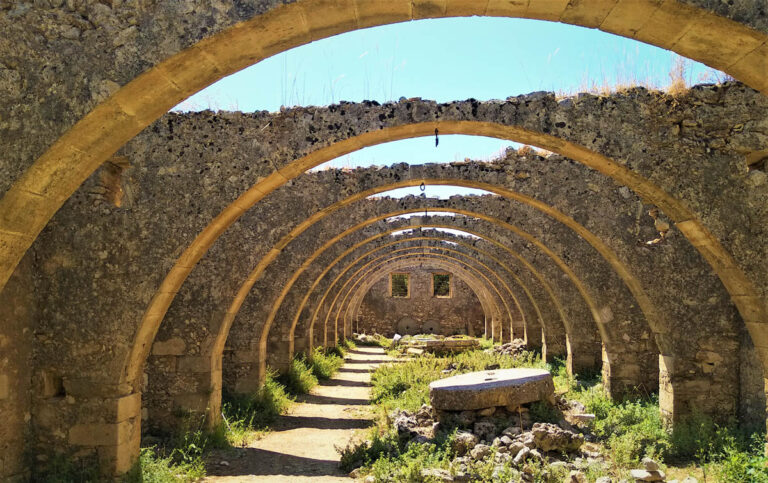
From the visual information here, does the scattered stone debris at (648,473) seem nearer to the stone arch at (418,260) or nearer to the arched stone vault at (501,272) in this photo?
the arched stone vault at (501,272)

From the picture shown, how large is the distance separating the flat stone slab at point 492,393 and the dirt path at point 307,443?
147 cm

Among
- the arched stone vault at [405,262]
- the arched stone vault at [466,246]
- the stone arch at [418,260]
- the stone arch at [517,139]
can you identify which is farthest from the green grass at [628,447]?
the arched stone vault at [405,262]

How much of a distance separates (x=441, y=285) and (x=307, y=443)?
22397 mm

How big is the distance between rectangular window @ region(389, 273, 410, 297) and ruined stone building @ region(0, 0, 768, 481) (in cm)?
1951

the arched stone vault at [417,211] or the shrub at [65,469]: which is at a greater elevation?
the arched stone vault at [417,211]

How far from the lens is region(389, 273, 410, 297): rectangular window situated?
29.4 m

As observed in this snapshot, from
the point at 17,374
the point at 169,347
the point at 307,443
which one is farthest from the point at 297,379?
the point at 17,374

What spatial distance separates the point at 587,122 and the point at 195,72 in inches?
144

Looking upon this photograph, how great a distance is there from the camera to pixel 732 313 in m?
6.50

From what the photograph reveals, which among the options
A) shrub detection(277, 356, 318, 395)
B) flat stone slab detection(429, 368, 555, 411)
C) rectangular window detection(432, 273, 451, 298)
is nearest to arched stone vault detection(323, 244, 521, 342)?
shrub detection(277, 356, 318, 395)

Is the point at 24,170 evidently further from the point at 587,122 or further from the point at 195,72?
the point at 587,122

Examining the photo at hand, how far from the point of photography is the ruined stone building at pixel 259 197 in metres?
2.73

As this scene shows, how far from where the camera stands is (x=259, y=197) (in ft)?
19.2

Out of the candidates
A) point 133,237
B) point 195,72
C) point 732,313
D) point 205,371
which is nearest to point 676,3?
point 195,72
